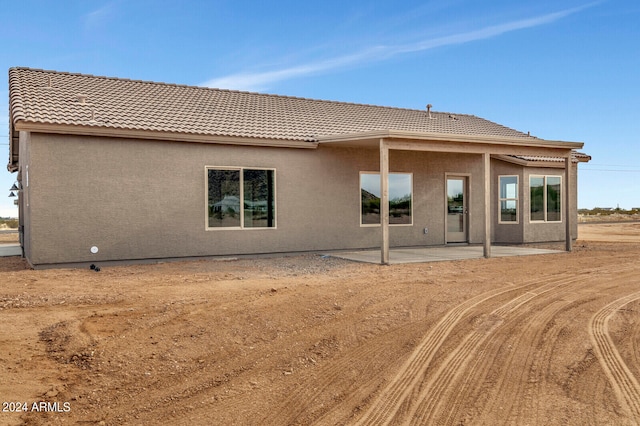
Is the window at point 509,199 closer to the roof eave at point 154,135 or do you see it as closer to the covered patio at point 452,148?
the covered patio at point 452,148

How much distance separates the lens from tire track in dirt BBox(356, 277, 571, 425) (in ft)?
13.1

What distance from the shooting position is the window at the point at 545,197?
17172 mm

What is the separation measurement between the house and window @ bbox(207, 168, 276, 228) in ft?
0.10

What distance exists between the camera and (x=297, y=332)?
602 cm

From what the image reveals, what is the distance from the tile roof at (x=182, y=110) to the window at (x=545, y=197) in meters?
3.01

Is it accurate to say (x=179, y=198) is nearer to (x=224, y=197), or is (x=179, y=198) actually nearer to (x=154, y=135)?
(x=224, y=197)

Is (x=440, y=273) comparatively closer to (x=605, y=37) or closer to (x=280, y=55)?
(x=280, y=55)

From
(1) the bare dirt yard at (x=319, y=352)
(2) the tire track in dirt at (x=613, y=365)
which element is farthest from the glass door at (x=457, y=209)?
(2) the tire track in dirt at (x=613, y=365)

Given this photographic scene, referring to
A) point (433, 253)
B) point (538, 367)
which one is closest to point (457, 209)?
point (433, 253)

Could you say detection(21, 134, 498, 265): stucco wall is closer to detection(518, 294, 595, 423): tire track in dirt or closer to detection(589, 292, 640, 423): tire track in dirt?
detection(518, 294, 595, 423): tire track in dirt

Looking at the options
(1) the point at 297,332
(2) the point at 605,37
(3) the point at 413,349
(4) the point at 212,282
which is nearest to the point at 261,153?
(4) the point at 212,282

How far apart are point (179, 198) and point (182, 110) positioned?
2943 mm

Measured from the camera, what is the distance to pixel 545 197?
17281mm

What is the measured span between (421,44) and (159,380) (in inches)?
620
